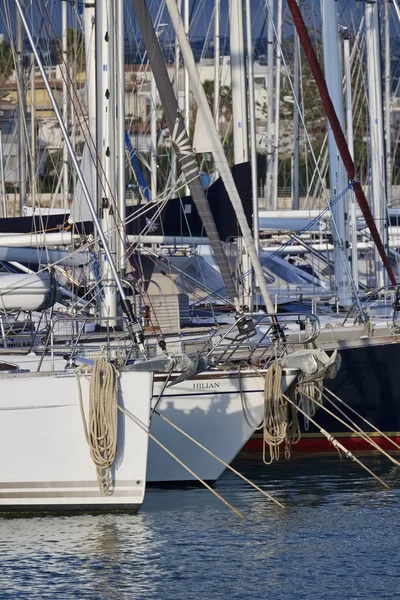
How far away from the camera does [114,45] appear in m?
17.0

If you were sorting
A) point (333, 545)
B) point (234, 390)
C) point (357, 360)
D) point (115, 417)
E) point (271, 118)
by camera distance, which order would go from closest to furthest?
point (333, 545), point (115, 417), point (234, 390), point (357, 360), point (271, 118)

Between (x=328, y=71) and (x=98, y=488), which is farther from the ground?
(x=328, y=71)

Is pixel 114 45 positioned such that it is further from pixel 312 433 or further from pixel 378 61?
pixel 378 61

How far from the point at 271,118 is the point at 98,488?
2226 centimetres

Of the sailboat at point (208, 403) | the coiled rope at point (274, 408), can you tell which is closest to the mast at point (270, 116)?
the sailboat at point (208, 403)

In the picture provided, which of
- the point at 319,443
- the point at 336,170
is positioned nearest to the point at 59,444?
the point at 319,443

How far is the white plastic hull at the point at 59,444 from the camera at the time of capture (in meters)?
13.4

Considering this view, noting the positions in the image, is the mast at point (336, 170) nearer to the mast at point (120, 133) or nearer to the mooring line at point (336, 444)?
the mast at point (120, 133)

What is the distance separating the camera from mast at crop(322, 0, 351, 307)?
2128 cm

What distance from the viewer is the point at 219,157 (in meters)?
15.1

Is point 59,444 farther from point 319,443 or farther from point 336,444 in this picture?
point 319,443

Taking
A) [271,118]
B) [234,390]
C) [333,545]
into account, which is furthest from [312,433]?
[271,118]

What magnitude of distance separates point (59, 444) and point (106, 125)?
520cm

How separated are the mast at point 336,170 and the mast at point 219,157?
19.6 ft
